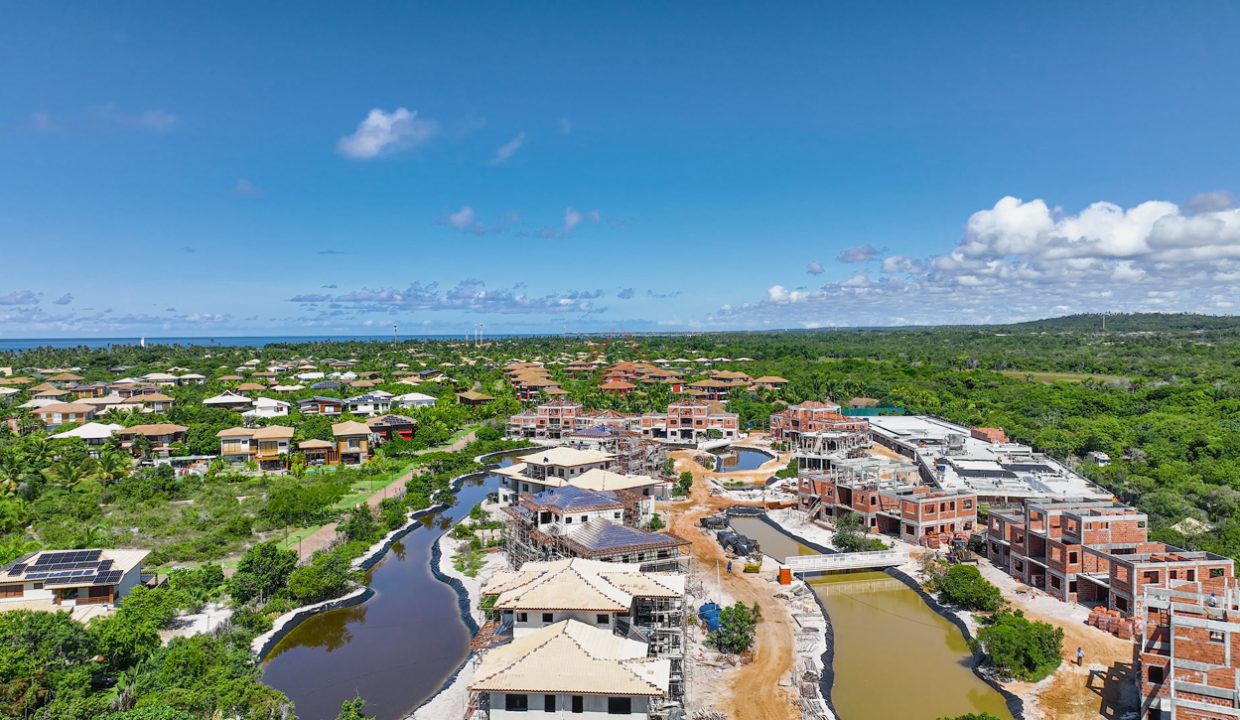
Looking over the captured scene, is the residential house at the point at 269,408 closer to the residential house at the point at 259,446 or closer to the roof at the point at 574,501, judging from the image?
the residential house at the point at 259,446

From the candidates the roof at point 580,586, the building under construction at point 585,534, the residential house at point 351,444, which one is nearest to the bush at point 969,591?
the building under construction at point 585,534

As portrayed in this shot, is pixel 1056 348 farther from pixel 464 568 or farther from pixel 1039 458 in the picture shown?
pixel 464 568

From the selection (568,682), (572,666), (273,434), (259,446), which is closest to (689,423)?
(273,434)

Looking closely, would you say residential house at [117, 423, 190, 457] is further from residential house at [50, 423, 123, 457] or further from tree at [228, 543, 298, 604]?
tree at [228, 543, 298, 604]

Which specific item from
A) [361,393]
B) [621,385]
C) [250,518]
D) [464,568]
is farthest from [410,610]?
[621,385]

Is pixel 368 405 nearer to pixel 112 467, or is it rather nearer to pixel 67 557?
pixel 112 467

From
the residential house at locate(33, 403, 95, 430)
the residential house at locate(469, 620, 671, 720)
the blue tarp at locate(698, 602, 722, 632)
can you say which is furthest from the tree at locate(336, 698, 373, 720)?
the residential house at locate(33, 403, 95, 430)
